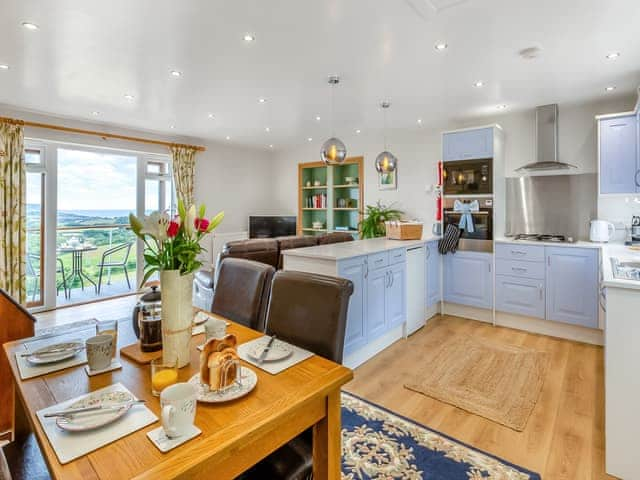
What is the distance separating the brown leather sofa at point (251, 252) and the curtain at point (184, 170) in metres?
2.26

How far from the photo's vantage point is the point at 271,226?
23.3 ft

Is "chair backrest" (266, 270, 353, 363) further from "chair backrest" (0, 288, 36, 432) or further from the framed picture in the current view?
the framed picture

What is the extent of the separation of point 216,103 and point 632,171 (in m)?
4.51

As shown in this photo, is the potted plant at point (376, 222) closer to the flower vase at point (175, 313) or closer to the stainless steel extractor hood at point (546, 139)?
the stainless steel extractor hood at point (546, 139)

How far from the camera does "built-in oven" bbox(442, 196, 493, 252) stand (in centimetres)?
426

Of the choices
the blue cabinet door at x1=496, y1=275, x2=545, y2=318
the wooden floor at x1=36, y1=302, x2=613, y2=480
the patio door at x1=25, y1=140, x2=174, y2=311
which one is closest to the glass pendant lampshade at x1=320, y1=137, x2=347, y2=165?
the wooden floor at x1=36, y1=302, x2=613, y2=480

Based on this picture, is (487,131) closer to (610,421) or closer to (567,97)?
(567,97)

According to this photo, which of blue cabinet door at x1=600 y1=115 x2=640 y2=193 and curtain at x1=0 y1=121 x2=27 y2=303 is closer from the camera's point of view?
blue cabinet door at x1=600 y1=115 x2=640 y2=193

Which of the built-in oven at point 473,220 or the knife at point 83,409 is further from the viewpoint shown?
the built-in oven at point 473,220

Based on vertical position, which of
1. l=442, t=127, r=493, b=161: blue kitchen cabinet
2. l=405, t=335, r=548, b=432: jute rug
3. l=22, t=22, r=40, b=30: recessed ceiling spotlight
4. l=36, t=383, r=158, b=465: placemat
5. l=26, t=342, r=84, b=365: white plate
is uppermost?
l=22, t=22, r=40, b=30: recessed ceiling spotlight

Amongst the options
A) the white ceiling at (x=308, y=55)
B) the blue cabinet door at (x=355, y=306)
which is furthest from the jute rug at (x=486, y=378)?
the white ceiling at (x=308, y=55)

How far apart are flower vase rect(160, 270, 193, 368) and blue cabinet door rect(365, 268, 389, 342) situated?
206 cm

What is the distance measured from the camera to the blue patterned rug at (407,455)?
72.0 inches

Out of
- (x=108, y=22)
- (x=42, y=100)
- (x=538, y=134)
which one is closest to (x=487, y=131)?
(x=538, y=134)
